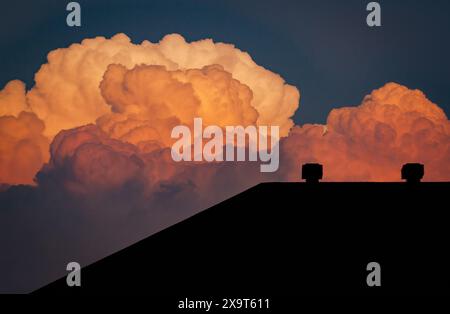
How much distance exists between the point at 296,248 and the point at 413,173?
→ 513 centimetres

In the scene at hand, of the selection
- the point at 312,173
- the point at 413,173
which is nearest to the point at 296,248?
the point at 312,173

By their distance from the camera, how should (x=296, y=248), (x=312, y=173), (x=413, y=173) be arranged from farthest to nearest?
1. (x=312, y=173)
2. (x=413, y=173)
3. (x=296, y=248)

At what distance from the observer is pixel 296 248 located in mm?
22703

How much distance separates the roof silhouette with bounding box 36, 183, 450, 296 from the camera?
70.9ft

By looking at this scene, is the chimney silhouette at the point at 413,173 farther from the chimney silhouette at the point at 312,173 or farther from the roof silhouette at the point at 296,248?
the chimney silhouette at the point at 312,173

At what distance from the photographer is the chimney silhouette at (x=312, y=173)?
25.9m

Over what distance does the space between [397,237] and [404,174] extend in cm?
354

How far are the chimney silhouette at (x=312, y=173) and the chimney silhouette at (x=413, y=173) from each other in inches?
98.3

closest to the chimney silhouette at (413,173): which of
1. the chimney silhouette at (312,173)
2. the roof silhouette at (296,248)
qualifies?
the roof silhouette at (296,248)

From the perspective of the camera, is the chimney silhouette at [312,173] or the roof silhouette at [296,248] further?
the chimney silhouette at [312,173]

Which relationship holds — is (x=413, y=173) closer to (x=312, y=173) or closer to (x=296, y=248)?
(x=312, y=173)
